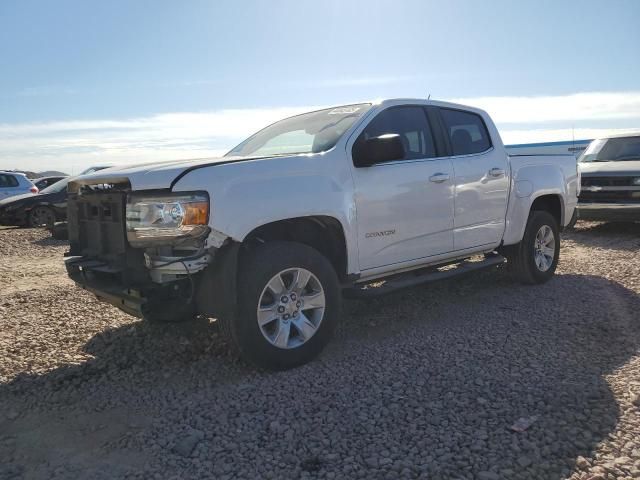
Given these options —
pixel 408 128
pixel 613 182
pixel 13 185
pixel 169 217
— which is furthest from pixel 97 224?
pixel 13 185

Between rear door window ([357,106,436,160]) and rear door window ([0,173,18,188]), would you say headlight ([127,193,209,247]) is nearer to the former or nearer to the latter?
rear door window ([357,106,436,160])

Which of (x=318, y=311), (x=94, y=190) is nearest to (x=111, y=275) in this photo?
(x=94, y=190)

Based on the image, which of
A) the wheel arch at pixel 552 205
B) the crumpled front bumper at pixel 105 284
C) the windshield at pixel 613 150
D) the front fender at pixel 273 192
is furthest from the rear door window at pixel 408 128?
the windshield at pixel 613 150

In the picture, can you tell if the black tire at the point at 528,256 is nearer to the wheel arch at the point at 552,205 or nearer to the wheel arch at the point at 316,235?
the wheel arch at the point at 552,205

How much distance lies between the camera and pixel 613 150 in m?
11.2

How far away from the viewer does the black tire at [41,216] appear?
14367 mm

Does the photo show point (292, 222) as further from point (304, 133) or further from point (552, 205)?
point (552, 205)

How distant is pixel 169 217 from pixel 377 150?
5.52 ft

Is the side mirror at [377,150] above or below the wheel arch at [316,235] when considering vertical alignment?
above

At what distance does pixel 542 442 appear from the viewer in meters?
3.02

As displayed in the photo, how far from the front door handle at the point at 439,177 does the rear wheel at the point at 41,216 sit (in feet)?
39.0

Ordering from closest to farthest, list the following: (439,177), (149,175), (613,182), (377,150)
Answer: (149,175)
(377,150)
(439,177)
(613,182)

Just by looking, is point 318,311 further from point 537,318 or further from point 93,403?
point 537,318

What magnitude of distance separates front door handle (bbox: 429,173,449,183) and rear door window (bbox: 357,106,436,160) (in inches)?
8.5
